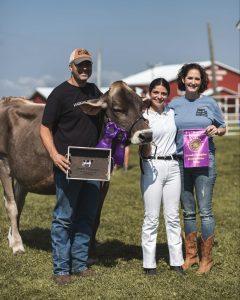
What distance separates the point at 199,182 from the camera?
6.07 metres

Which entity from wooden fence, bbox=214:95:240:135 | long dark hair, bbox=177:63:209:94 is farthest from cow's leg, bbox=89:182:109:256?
wooden fence, bbox=214:95:240:135

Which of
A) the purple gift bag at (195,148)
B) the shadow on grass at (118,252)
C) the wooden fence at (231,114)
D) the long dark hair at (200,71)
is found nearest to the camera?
the purple gift bag at (195,148)

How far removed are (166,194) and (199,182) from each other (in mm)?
496

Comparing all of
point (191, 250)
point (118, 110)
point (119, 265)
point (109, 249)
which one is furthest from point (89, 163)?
point (109, 249)

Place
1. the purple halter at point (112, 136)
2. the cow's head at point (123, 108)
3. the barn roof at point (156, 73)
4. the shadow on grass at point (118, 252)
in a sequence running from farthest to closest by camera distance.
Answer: the barn roof at point (156, 73), the shadow on grass at point (118, 252), the purple halter at point (112, 136), the cow's head at point (123, 108)

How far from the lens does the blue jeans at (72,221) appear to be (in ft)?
18.3

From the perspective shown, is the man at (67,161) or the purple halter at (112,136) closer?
the man at (67,161)

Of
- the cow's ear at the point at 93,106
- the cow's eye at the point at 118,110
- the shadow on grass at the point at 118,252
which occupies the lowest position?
the shadow on grass at the point at 118,252

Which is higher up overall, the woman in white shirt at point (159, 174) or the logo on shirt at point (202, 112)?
the logo on shirt at point (202, 112)

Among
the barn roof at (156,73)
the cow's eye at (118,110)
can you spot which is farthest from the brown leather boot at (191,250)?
the barn roof at (156,73)

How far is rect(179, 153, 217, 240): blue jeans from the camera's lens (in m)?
6.05

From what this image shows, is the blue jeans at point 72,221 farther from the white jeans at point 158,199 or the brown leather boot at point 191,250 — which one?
the brown leather boot at point 191,250

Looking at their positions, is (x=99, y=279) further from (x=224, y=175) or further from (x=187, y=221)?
(x=224, y=175)

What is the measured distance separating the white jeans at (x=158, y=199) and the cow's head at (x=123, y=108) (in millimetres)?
483
